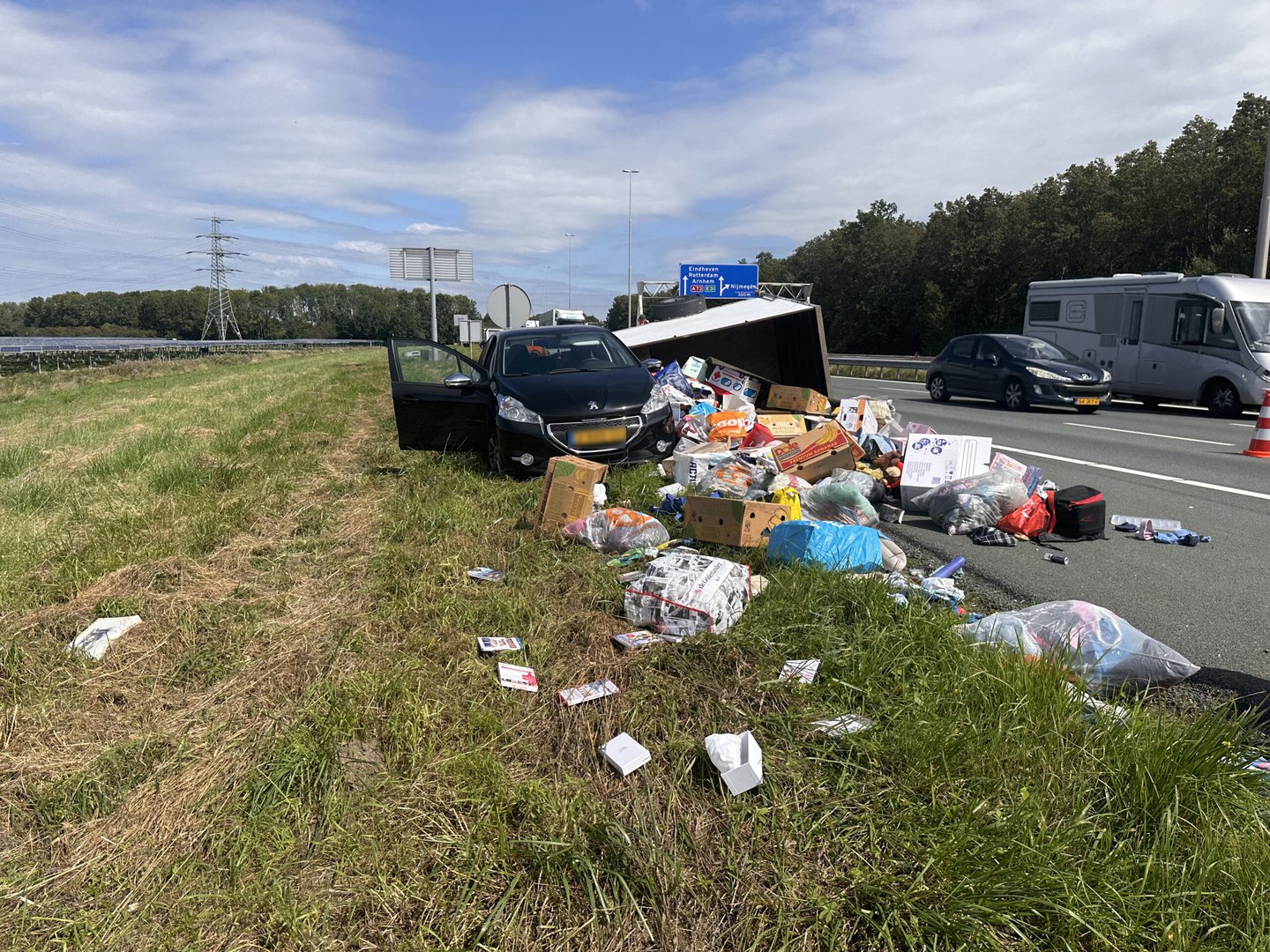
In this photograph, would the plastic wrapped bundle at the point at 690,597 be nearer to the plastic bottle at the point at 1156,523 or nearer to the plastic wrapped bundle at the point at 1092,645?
the plastic wrapped bundle at the point at 1092,645

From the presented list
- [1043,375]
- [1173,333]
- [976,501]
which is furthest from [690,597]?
[1173,333]

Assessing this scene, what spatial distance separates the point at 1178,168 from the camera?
3831 cm

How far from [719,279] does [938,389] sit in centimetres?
2741

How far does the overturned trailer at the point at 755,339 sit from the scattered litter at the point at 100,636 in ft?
25.5

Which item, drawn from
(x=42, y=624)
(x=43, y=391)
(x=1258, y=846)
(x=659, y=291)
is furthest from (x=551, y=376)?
(x=659, y=291)

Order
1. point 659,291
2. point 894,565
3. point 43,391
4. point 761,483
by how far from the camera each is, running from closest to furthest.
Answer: point 894,565 < point 761,483 < point 43,391 < point 659,291

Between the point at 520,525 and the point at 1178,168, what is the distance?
148ft

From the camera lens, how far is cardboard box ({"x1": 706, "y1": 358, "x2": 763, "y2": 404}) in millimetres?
10391

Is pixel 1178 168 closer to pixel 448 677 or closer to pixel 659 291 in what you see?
pixel 659 291

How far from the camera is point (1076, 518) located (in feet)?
19.0

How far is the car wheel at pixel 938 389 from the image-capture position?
18.0 m

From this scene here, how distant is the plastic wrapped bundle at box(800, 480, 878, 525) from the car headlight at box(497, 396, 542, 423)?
263cm

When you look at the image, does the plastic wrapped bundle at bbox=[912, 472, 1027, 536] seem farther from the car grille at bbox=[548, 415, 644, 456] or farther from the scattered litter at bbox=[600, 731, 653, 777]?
the scattered litter at bbox=[600, 731, 653, 777]

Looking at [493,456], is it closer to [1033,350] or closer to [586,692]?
[586,692]
